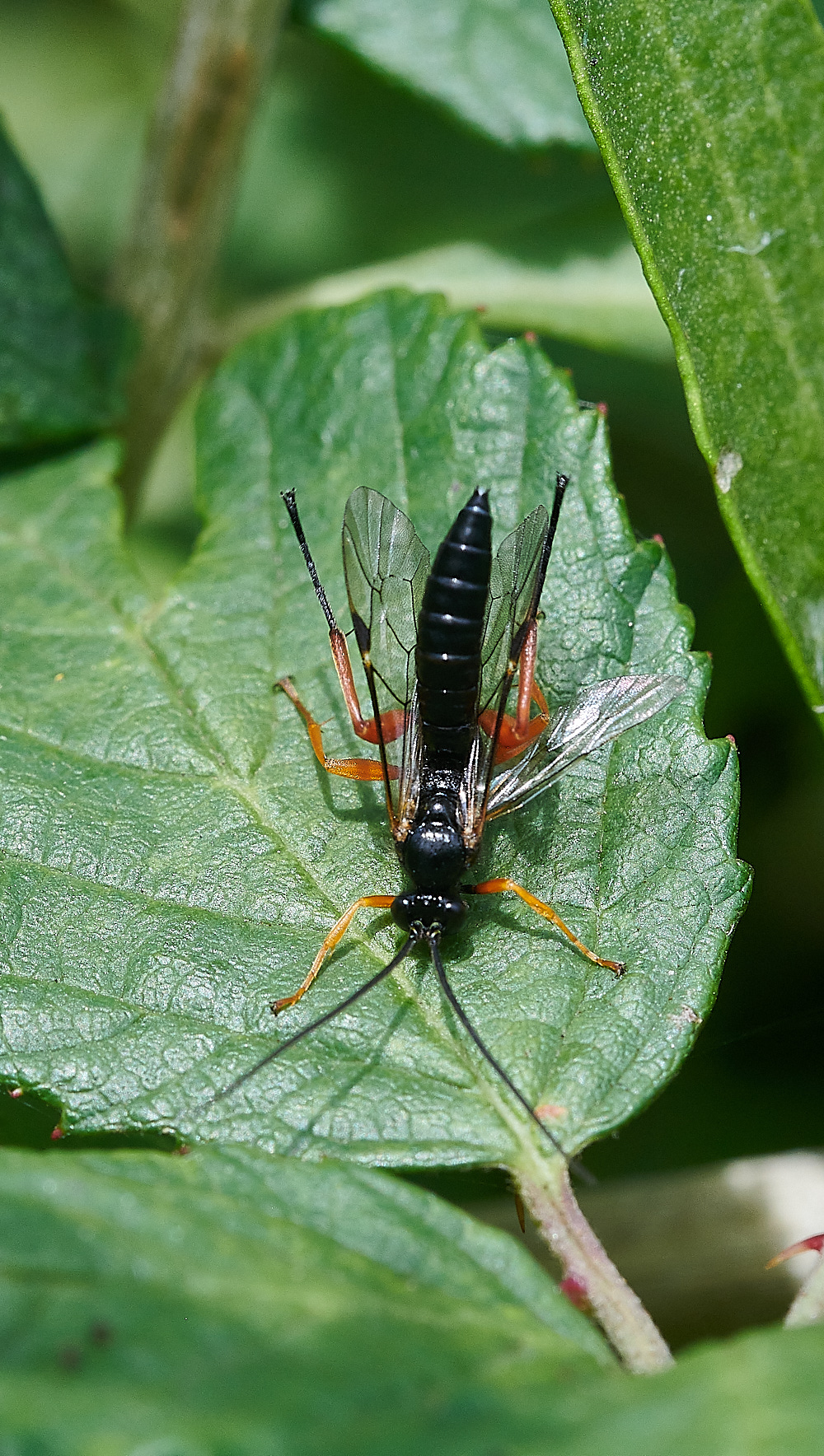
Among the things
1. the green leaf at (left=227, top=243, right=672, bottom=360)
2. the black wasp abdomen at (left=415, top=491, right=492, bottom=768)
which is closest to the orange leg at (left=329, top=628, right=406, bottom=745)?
the black wasp abdomen at (left=415, top=491, right=492, bottom=768)

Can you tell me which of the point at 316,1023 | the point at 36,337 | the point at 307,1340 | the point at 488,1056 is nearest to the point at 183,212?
the point at 36,337

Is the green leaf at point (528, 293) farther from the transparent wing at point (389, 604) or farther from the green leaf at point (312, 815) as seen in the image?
the transparent wing at point (389, 604)

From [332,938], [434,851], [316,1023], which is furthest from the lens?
[434,851]

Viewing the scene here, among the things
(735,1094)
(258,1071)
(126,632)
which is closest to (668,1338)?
(735,1094)

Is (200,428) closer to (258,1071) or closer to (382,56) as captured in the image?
(382,56)

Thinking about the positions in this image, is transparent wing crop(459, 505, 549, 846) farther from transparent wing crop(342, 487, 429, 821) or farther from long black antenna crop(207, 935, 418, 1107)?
long black antenna crop(207, 935, 418, 1107)

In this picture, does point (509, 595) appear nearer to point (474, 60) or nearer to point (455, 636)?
point (455, 636)

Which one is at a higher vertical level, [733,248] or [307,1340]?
[733,248]

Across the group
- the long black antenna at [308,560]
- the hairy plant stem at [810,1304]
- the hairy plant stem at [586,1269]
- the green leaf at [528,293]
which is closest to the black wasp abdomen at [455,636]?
the long black antenna at [308,560]
